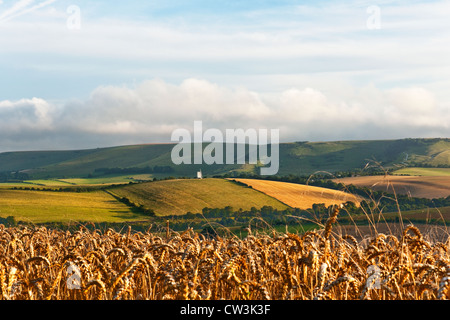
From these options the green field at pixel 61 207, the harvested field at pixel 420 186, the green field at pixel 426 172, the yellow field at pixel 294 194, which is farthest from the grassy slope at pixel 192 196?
the green field at pixel 426 172

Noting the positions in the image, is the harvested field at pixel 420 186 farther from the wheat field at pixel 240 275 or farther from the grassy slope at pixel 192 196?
the wheat field at pixel 240 275

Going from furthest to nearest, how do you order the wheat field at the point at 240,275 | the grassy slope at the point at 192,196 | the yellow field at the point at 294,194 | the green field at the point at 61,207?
the grassy slope at the point at 192,196, the yellow field at the point at 294,194, the green field at the point at 61,207, the wheat field at the point at 240,275

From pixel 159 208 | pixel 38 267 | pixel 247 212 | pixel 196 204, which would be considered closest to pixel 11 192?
pixel 159 208

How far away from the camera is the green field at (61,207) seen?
→ 261 feet

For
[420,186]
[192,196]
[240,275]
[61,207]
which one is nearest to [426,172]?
[420,186]

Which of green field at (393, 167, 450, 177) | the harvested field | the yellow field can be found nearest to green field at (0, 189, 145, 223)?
the yellow field

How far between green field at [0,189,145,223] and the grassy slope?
5.94 metres

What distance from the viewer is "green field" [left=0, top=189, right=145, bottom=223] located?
261 feet

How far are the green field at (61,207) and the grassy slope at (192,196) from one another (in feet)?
19.5

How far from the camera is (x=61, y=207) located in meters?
87.2

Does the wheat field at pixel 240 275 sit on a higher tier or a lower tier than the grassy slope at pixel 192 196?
higher
